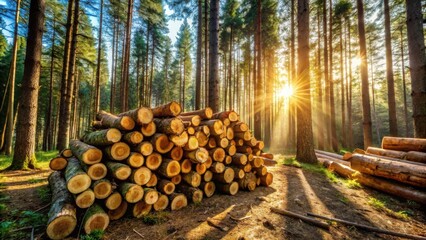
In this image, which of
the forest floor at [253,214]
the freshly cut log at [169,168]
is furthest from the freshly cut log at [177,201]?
the freshly cut log at [169,168]

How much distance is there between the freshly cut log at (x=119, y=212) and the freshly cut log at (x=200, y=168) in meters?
1.50

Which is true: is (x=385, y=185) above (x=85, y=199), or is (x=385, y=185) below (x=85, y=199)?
below

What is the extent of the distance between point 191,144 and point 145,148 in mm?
927

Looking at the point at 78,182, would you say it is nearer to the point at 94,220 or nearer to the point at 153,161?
the point at 94,220

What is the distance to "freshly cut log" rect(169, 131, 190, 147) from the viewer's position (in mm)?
3703

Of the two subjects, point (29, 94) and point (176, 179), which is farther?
point (29, 94)

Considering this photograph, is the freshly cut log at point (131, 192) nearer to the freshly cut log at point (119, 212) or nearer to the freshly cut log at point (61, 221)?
the freshly cut log at point (119, 212)

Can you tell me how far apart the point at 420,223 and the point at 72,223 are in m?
5.91

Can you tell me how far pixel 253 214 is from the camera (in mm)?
3422

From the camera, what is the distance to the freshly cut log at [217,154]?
4344 mm

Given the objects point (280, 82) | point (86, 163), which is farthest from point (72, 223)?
point (280, 82)

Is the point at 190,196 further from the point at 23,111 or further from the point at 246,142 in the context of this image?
the point at 23,111

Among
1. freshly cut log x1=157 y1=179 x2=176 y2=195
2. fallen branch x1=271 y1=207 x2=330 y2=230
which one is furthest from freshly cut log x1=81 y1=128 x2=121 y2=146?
fallen branch x1=271 y1=207 x2=330 y2=230

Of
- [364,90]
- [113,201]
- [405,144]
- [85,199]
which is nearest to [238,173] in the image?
[113,201]
